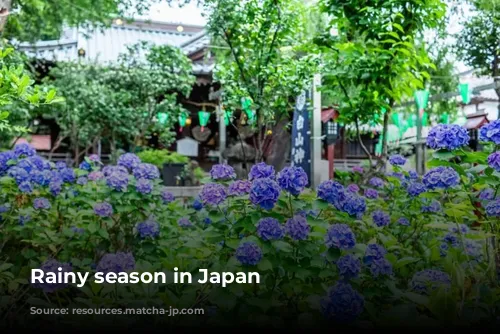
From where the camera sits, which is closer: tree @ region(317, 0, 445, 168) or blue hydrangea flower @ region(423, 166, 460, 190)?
blue hydrangea flower @ region(423, 166, 460, 190)

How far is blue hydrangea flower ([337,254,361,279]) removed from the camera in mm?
1156

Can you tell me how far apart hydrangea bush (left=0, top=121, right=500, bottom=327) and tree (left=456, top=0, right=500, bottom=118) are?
1.49m

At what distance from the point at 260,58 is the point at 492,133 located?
1930 millimetres

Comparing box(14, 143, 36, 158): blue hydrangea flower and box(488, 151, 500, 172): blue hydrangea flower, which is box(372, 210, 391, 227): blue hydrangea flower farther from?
box(14, 143, 36, 158): blue hydrangea flower

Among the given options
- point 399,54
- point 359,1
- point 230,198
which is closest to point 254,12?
point 359,1

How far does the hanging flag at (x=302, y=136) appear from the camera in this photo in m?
3.42

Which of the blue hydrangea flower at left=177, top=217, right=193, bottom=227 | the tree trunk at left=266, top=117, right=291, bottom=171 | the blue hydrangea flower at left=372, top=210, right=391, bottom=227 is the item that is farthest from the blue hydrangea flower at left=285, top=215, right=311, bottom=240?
the tree trunk at left=266, top=117, right=291, bottom=171

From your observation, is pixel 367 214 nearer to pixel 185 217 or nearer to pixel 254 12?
pixel 185 217

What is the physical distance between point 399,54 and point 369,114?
46 centimetres

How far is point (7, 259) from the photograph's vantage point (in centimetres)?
214

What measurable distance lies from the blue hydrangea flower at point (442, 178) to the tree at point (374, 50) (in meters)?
1.69

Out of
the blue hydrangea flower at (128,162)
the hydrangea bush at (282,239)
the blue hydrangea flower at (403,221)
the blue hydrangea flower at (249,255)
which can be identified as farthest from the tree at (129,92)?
the blue hydrangea flower at (249,255)

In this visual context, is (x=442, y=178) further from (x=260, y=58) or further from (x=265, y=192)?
(x=260, y=58)

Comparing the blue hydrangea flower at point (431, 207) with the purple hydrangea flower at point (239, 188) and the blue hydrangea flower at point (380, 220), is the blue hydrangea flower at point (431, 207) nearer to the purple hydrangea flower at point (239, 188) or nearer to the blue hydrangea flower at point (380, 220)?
the blue hydrangea flower at point (380, 220)
